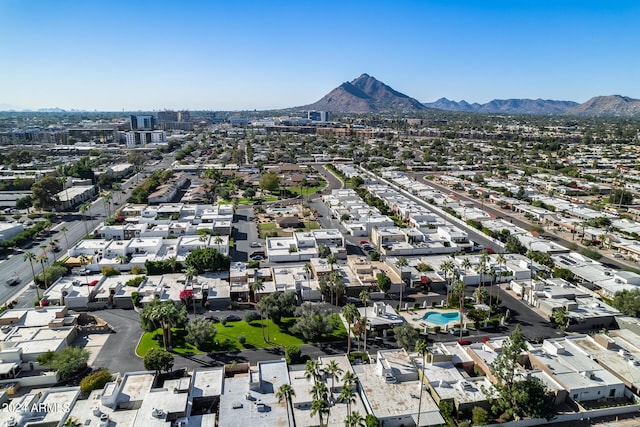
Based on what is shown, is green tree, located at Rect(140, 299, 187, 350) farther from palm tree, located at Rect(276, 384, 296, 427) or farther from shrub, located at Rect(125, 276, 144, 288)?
palm tree, located at Rect(276, 384, 296, 427)

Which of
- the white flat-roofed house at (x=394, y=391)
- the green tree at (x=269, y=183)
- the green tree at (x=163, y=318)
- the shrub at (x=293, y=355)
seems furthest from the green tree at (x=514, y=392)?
the green tree at (x=269, y=183)

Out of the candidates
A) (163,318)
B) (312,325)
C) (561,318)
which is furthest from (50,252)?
(561,318)

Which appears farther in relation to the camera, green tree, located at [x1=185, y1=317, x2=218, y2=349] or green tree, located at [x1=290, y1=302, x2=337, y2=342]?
green tree, located at [x1=290, y1=302, x2=337, y2=342]

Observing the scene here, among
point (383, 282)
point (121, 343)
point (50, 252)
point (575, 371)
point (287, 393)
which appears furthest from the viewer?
point (50, 252)

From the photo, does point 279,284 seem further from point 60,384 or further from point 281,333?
point 60,384

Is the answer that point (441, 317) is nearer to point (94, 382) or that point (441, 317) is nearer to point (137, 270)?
point (94, 382)

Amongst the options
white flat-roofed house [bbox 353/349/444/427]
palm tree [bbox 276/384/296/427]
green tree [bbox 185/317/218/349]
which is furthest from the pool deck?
green tree [bbox 185/317/218/349]
